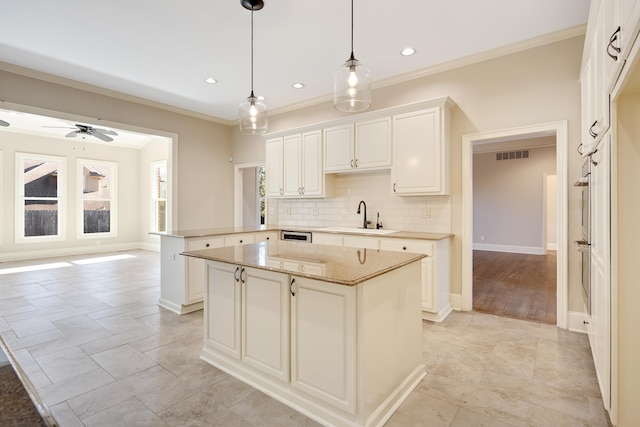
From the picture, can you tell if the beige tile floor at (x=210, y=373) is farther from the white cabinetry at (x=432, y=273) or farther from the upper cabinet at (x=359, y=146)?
the upper cabinet at (x=359, y=146)

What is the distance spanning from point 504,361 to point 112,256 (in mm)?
8282

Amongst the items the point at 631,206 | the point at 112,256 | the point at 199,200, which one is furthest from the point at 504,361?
the point at 112,256

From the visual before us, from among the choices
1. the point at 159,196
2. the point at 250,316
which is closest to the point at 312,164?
the point at 250,316

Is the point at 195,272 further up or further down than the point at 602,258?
further down

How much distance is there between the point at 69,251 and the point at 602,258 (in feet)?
32.2

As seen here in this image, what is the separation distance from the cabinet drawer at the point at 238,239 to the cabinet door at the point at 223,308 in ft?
5.20

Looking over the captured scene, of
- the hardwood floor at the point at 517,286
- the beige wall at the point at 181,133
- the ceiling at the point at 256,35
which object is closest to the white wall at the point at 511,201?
the hardwood floor at the point at 517,286

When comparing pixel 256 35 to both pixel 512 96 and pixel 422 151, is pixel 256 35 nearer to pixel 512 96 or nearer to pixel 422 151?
pixel 422 151

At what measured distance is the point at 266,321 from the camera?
2.14 metres

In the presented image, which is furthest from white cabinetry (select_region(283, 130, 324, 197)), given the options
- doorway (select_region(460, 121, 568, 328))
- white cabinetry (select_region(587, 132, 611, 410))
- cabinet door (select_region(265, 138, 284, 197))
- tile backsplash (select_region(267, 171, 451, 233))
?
white cabinetry (select_region(587, 132, 611, 410))

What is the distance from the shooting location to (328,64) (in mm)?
3990

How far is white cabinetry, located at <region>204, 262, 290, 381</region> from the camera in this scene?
6.77 ft

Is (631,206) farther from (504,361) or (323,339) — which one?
(323,339)

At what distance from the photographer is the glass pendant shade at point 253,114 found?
2.89 meters
